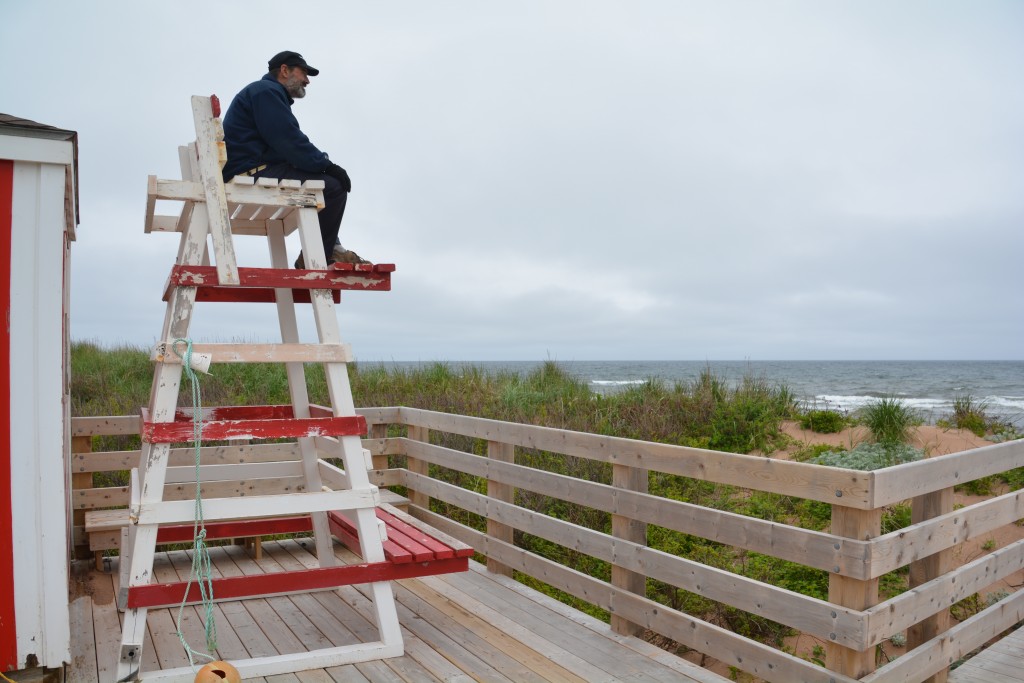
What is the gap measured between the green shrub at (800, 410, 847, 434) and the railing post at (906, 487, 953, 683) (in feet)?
17.0

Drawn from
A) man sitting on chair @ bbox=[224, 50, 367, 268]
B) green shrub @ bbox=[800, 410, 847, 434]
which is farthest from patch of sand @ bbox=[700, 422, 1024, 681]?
man sitting on chair @ bbox=[224, 50, 367, 268]

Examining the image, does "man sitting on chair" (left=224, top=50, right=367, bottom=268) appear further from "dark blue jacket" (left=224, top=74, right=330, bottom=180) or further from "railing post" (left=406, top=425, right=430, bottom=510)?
"railing post" (left=406, top=425, right=430, bottom=510)

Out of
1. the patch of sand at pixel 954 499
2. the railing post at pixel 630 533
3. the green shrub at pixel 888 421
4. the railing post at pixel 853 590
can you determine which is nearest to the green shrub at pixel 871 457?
the patch of sand at pixel 954 499

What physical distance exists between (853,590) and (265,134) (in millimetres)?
3018

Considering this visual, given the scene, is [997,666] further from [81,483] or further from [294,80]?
[81,483]

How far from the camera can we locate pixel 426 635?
395 centimetres

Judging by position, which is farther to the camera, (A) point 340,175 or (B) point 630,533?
(B) point 630,533

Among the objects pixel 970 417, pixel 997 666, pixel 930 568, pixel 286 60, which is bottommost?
pixel 997 666

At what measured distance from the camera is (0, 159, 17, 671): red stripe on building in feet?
10.2

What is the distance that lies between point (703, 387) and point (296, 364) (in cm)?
617

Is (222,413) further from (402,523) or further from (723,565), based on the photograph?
(723,565)

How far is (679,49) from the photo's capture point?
10086 mm

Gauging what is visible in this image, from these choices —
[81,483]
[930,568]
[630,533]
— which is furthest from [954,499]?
[81,483]

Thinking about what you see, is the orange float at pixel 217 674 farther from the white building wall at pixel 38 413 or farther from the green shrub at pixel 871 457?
the green shrub at pixel 871 457
